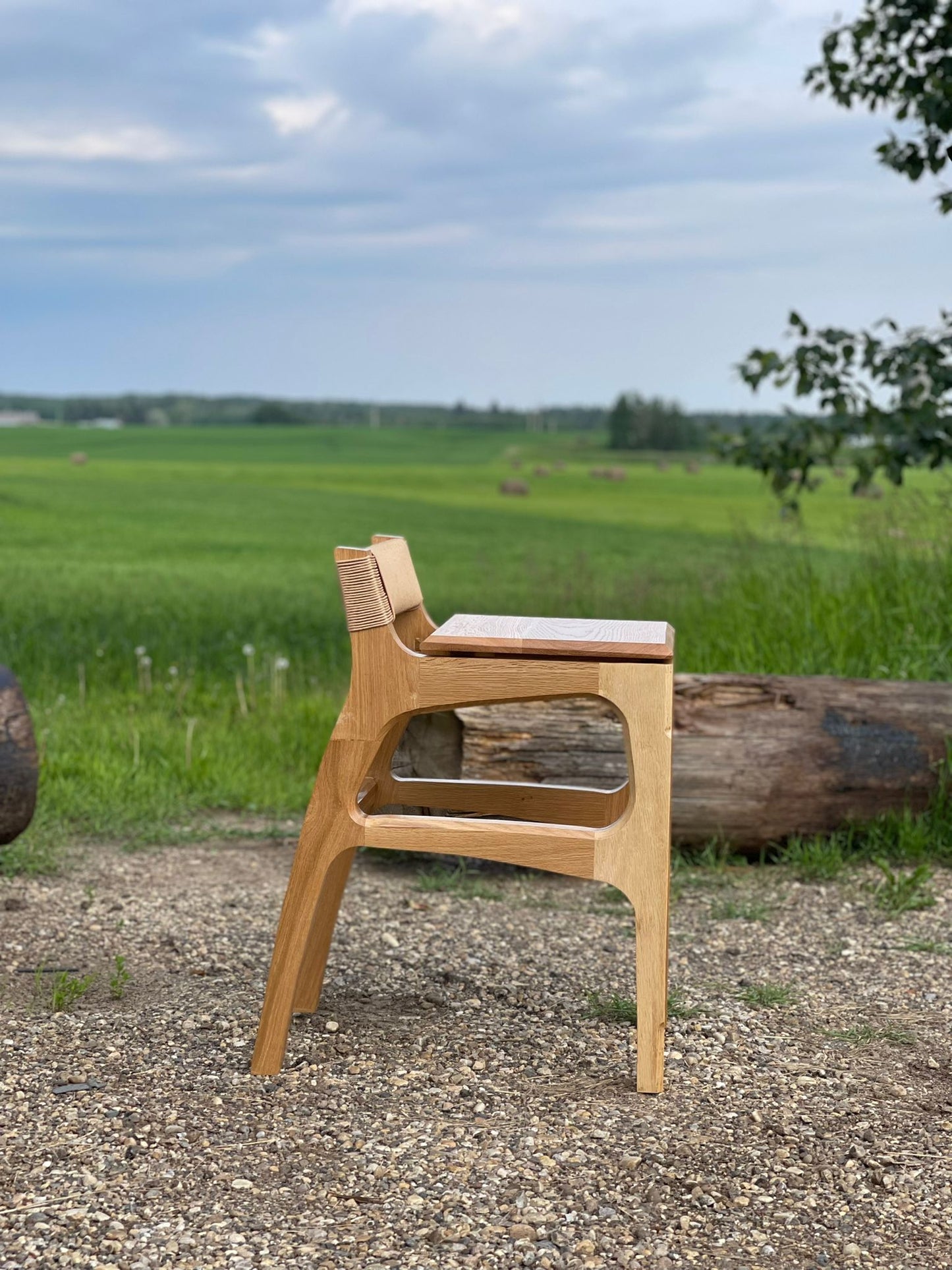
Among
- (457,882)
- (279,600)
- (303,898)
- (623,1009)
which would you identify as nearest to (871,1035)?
(623,1009)

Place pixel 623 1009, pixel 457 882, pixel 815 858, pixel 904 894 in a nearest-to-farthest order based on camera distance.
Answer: pixel 623 1009
pixel 904 894
pixel 457 882
pixel 815 858

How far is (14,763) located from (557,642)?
2.30 meters

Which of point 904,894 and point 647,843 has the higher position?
point 647,843

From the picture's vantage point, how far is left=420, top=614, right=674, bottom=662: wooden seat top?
2711 millimetres

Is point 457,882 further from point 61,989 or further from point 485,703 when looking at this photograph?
point 485,703

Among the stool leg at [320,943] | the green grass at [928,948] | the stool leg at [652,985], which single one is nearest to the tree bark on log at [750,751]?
the green grass at [928,948]

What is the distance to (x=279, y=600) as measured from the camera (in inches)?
479

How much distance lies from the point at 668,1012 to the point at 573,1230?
1109mm

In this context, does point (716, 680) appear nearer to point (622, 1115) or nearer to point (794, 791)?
point (794, 791)

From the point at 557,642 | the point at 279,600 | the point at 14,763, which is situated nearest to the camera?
the point at 557,642

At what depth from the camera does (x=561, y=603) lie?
9.84 m

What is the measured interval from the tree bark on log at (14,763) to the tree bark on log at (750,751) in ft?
5.04

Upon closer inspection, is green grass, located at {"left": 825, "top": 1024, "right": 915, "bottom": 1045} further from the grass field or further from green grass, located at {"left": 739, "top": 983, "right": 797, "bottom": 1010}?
the grass field

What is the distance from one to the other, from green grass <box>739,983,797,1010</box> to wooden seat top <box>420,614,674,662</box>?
121 cm
